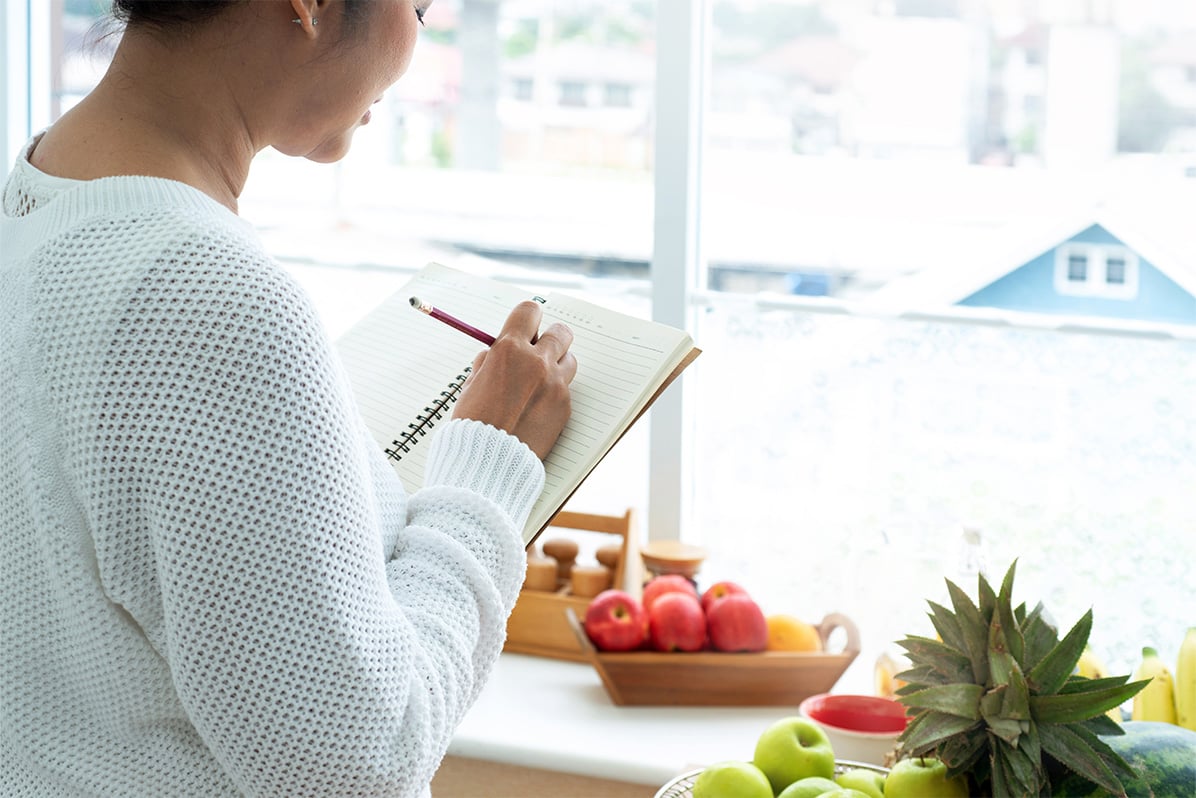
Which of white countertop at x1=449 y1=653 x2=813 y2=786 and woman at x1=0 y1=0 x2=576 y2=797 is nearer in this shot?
woman at x1=0 y1=0 x2=576 y2=797

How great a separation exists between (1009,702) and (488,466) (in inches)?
20.1

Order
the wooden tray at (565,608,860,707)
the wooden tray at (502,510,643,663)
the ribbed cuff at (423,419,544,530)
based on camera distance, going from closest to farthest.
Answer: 1. the ribbed cuff at (423,419,544,530)
2. the wooden tray at (565,608,860,707)
3. the wooden tray at (502,510,643,663)

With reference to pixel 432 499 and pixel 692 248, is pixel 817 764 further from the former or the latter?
pixel 692 248

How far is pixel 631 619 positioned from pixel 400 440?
0.78 metres

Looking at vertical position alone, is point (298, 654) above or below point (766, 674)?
above

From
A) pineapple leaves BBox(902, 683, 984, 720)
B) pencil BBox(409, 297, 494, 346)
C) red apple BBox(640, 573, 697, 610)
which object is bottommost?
red apple BBox(640, 573, 697, 610)

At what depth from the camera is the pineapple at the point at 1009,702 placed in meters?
0.99

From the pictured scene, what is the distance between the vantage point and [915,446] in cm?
175

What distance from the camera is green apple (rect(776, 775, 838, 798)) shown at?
41.9 inches

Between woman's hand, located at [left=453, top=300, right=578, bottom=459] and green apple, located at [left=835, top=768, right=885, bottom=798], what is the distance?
49 centimetres

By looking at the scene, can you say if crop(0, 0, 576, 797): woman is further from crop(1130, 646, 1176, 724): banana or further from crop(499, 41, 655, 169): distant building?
crop(499, 41, 655, 169): distant building

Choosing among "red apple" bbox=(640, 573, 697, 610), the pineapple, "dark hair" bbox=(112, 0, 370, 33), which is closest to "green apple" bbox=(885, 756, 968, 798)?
the pineapple

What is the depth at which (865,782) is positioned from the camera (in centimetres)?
110

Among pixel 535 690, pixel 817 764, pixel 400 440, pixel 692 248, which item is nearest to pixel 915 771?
pixel 817 764
